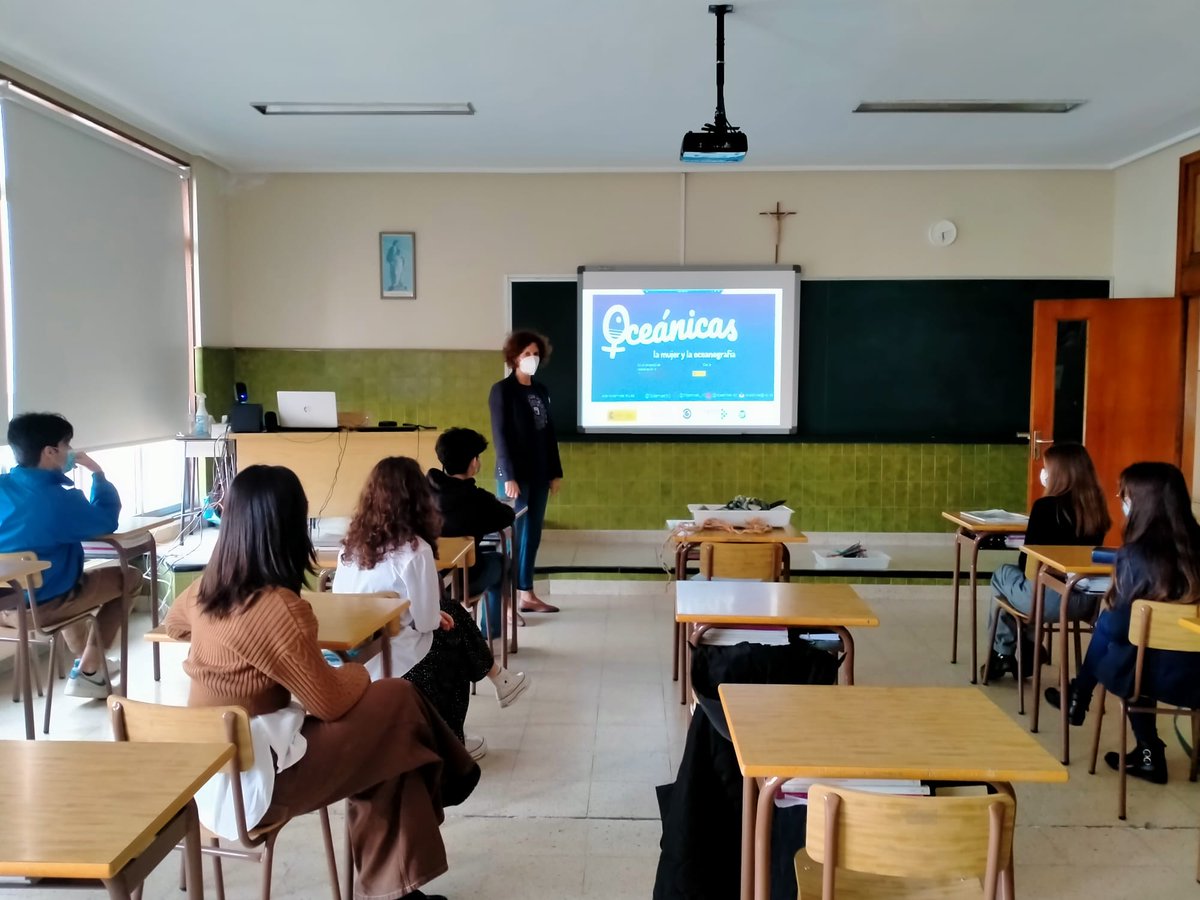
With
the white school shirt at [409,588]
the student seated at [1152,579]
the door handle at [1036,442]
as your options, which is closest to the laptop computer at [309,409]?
the white school shirt at [409,588]

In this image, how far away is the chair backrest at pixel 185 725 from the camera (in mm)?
1745

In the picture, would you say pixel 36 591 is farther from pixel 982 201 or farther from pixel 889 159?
pixel 982 201

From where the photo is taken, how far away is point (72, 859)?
1.26 m

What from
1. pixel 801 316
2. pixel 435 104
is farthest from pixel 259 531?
pixel 801 316

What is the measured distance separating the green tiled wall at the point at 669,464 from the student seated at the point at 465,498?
8.84ft

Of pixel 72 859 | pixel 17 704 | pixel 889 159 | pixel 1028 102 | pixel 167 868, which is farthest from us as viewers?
pixel 889 159

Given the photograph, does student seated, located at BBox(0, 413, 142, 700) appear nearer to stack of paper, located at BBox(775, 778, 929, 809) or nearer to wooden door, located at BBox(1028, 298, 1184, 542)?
stack of paper, located at BBox(775, 778, 929, 809)

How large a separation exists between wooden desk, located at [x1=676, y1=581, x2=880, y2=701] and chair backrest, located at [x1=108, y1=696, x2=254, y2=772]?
1.31m

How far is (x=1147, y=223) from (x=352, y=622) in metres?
6.05

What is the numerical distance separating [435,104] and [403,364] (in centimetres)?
216

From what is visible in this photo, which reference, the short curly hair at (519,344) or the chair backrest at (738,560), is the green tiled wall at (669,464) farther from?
the chair backrest at (738,560)

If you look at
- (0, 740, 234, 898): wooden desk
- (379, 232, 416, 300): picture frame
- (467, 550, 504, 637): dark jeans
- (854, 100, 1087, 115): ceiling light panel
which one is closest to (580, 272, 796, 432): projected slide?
(379, 232, 416, 300): picture frame

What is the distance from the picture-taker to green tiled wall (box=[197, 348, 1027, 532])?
21.6ft

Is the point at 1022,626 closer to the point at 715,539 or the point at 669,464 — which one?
the point at 715,539
